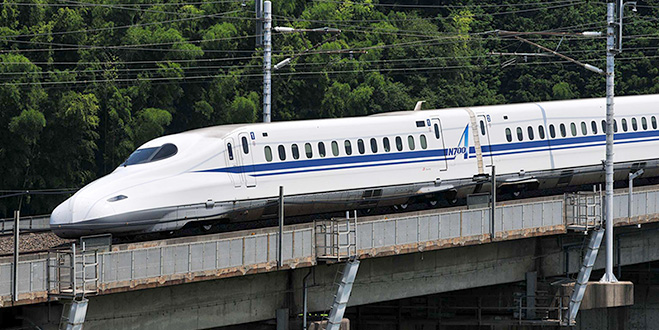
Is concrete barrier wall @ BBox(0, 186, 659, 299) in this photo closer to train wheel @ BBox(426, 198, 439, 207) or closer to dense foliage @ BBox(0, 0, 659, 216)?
train wheel @ BBox(426, 198, 439, 207)

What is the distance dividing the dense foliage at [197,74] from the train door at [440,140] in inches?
974

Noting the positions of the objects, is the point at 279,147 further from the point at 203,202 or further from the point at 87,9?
the point at 87,9

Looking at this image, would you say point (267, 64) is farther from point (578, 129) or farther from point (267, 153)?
point (578, 129)

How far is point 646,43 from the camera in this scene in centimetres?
10488

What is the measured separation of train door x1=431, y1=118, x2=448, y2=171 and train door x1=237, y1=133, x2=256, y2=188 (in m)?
8.46

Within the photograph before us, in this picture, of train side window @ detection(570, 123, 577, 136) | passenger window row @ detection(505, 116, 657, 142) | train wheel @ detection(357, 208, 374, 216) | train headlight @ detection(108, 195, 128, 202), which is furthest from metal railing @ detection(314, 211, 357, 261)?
train side window @ detection(570, 123, 577, 136)

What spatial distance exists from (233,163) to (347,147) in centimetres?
511

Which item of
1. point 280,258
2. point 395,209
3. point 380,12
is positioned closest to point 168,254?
point 280,258

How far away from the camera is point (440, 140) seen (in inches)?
1756

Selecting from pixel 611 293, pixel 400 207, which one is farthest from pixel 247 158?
pixel 611 293

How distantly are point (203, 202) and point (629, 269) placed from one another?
23.9 m

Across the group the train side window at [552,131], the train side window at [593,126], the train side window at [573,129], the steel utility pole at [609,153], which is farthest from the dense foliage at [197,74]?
the steel utility pole at [609,153]

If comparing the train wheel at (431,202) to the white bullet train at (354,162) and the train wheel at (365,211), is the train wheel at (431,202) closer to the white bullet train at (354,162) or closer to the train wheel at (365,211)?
the white bullet train at (354,162)

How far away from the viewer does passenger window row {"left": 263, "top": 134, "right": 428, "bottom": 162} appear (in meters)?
39.4
